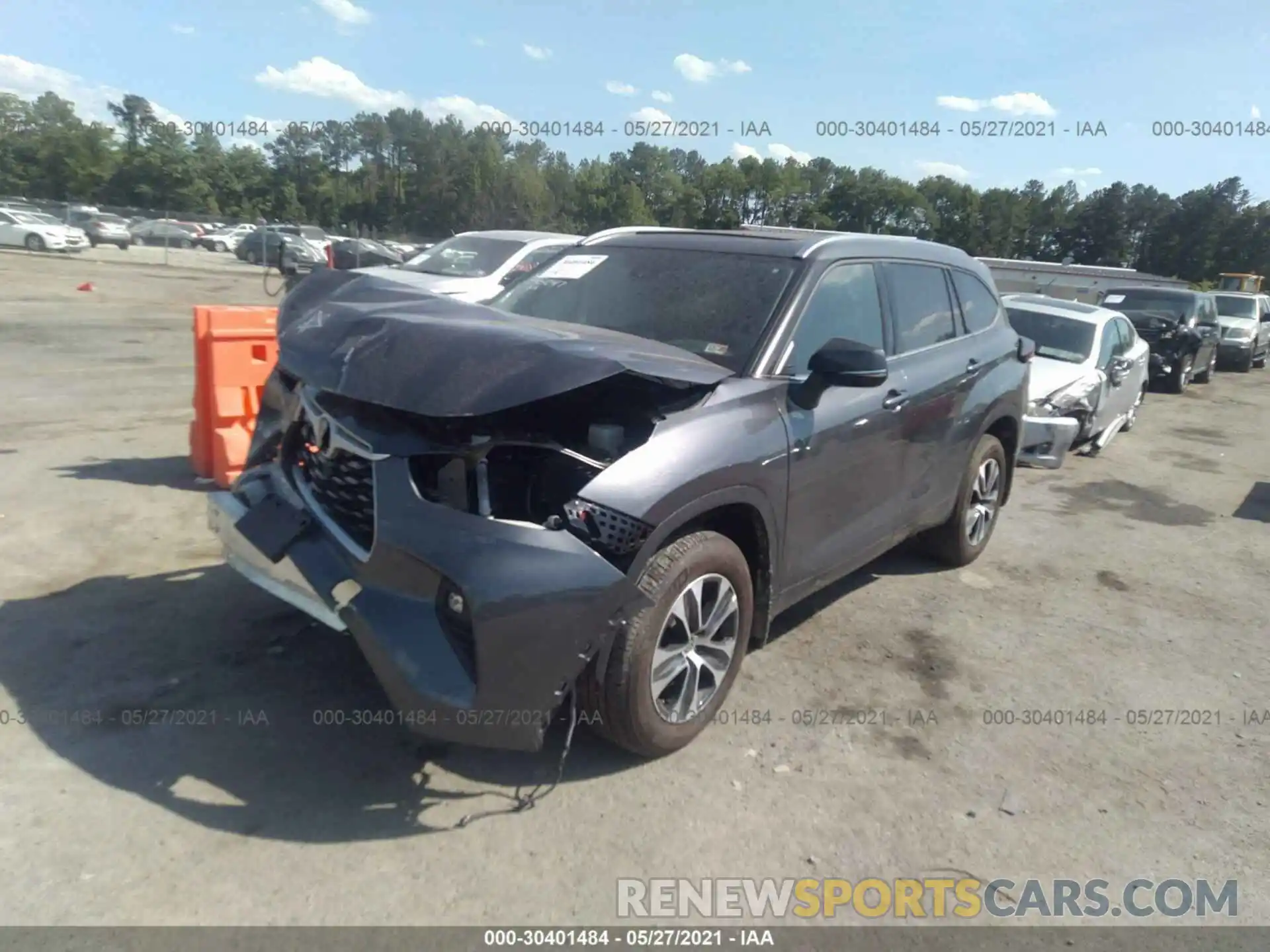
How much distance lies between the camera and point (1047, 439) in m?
7.98

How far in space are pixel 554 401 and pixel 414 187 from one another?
61915 millimetres

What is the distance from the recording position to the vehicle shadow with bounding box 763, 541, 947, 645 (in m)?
5.20

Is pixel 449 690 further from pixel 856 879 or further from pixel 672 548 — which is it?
pixel 856 879

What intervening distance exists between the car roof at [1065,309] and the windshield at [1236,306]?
15.5 m

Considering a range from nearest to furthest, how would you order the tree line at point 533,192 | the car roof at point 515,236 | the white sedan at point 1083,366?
the white sedan at point 1083,366 → the car roof at point 515,236 → the tree line at point 533,192

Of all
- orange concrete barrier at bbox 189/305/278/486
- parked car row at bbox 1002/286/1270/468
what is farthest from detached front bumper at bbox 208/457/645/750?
parked car row at bbox 1002/286/1270/468

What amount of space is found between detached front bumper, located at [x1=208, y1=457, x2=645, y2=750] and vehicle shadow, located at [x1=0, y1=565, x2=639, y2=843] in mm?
475

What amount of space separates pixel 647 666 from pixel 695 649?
354 mm

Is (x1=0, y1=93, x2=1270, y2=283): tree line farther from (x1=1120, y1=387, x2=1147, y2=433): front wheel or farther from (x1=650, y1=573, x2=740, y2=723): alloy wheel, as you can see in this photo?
(x1=650, y1=573, x2=740, y2=723): alloy wheel

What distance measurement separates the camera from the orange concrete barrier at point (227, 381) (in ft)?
21.8

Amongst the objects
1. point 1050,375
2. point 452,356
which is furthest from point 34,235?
point 452,356

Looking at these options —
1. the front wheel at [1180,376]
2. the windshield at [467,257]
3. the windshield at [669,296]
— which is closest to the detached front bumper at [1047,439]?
the windshield at [669,296]

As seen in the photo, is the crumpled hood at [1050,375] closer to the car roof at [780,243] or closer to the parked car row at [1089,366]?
the parked car row at [1089,366]
